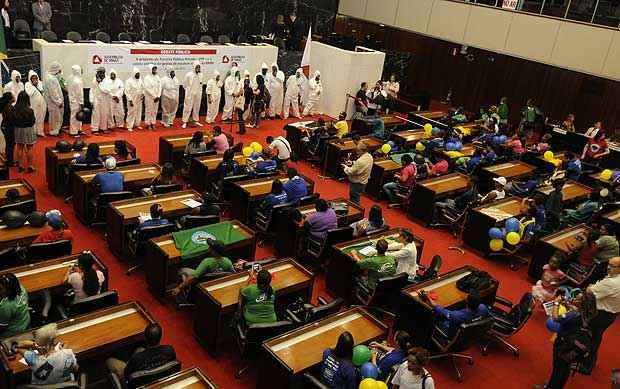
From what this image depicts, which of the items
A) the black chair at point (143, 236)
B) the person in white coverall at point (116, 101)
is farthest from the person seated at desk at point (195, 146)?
the person in white coverall at point (116, 101)

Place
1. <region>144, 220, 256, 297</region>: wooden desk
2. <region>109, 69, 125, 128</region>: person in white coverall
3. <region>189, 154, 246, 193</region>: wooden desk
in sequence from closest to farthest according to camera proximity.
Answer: <region>144, 220, 256, 297</region>: wooden desk → <region>189, 154, 246, 193</region>: wooden desk → <region>109, 69, 125, 128</region>: person in white coverall

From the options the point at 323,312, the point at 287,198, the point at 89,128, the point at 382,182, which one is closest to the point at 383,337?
the point at 323,312

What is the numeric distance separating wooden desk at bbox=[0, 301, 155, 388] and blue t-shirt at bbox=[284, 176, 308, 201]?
354 cm

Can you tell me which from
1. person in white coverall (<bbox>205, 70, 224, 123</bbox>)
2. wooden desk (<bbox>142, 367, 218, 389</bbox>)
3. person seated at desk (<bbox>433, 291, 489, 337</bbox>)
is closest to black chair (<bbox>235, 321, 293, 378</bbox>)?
wooden desk (<bbox>142, 367, 218, 389</bbox>)

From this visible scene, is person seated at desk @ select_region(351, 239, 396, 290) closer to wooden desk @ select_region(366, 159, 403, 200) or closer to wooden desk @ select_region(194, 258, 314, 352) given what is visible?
wooden desk @ select_region(194, 258, 314, 352)

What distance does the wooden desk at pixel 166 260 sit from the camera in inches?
257

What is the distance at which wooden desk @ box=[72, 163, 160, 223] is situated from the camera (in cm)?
812

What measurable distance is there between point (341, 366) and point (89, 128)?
33.0ft

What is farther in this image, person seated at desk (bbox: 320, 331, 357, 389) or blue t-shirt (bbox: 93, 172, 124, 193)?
blue t-shirt (bbox: 93, 172, 124, 193)

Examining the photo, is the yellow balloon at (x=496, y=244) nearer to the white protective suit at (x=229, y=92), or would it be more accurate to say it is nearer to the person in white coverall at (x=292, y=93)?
the white protective suit at (x=229, y=92)

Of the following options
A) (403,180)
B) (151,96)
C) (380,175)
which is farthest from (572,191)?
(151,96)

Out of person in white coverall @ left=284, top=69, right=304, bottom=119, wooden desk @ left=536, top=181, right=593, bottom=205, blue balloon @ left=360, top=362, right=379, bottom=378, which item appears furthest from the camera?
person in white coverall @ left=284, top=69, right=304, bottom=119

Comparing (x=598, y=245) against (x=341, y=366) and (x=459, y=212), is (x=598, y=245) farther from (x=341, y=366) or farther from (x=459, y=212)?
(x=341, y=366)

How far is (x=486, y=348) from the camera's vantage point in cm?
688
